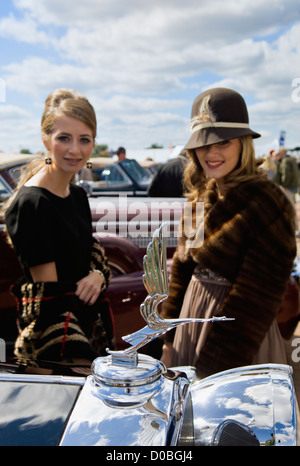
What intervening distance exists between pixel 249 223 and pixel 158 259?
3.00 feet

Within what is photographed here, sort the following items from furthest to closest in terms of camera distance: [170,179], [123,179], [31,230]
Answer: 1. [123,179]
2. [170,179]
3. [31,230]

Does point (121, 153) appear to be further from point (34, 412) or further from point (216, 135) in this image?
point (34, 412)

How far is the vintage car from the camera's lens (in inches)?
29.1

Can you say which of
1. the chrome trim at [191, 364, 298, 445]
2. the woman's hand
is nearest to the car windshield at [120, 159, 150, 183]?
the woman's hand

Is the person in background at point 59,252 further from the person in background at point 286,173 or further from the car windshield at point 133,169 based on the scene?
the person in background at point 286,173

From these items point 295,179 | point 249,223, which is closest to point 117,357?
point 249,223

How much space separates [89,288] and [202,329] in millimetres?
493

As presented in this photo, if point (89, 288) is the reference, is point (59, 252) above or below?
above

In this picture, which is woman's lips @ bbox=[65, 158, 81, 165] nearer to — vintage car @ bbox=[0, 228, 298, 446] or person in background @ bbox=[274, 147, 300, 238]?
vintage car @ bbox=[0, 228, 298, 446]

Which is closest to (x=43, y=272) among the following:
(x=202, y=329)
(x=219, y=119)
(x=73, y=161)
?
(x=73, y=161)

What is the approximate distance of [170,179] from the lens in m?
4.98

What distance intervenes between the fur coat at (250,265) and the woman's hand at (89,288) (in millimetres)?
462

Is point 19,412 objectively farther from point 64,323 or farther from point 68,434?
point 64,323

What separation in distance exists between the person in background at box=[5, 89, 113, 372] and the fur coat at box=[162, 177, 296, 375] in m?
0.48
